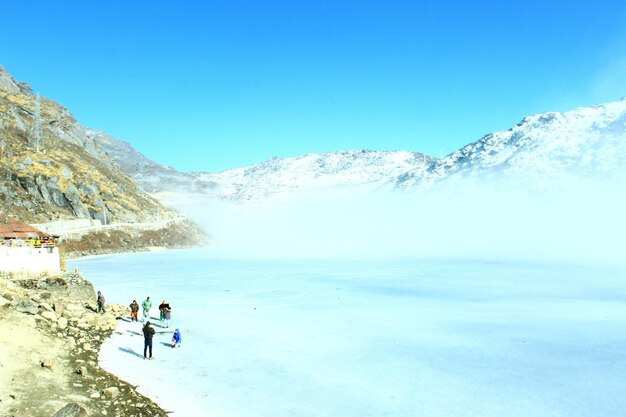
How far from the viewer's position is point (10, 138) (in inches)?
3538

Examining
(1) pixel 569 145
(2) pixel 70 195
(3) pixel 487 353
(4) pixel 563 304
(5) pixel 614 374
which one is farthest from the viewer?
(1) pixel 569 145

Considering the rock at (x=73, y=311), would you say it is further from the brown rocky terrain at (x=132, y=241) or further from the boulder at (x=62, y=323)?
the brown rocky terrain at (x=132, y=241)

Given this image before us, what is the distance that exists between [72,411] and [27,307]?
11.8 metres

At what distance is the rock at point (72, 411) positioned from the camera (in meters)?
11.5

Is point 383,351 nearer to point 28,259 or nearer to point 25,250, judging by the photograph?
point 28,259

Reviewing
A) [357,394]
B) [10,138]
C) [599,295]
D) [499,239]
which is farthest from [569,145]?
[357,394]

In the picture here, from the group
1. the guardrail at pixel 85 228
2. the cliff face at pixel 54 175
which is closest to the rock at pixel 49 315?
the guardrail at pixel 85 228

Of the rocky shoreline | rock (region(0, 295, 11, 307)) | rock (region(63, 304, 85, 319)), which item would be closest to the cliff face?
rock (region(63, 304, 85, 319))

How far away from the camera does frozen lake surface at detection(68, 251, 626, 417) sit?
14.6m

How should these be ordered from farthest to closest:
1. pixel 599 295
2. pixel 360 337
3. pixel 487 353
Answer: pixel 599 295 < pixel 360 337 < pixel 487 353

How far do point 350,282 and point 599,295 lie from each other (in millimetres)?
21191

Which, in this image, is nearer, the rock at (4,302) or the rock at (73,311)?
the rock at (4,302)

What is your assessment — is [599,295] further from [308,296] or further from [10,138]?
[10,138]

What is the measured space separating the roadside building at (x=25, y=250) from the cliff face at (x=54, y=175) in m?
48.0
